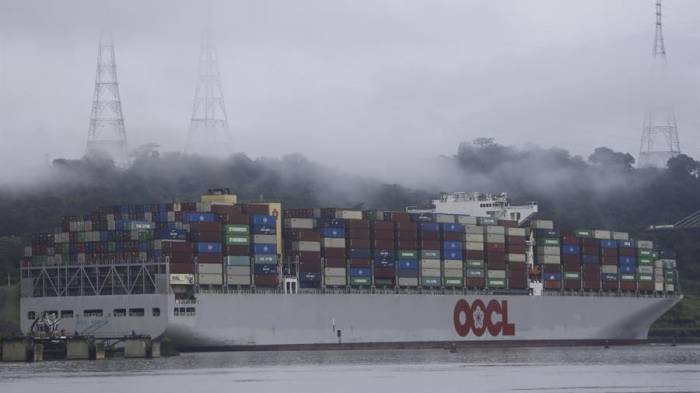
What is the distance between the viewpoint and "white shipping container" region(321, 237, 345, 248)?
309 feet

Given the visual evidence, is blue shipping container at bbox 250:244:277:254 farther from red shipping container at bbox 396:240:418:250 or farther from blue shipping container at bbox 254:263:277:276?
red shipping container at bbox 396:240:418:250

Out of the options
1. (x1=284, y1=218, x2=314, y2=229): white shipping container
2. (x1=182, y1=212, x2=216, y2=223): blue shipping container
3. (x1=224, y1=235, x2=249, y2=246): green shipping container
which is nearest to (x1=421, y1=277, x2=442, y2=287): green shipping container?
(x1=284, y1=218, x2=314, y2=229): white shipping container

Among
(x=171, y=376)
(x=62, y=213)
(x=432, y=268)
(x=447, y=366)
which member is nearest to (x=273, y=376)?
(x=171, y=376)

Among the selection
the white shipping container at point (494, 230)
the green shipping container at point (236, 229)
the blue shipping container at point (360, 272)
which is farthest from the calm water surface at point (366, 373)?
the white shipping container at point (494, 230)

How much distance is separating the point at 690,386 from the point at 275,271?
3404cm

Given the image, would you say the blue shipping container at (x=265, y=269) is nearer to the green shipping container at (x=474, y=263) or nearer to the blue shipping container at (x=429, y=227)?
the blue shipping container at (x=429, y=227)

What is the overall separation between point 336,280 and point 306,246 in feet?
10.3

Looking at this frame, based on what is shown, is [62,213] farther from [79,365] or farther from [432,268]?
[79,365]

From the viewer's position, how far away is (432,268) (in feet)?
329

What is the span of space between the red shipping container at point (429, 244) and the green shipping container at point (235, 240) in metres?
13.7

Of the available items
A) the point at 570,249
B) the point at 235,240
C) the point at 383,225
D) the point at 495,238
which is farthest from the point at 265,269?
the point at 570,249

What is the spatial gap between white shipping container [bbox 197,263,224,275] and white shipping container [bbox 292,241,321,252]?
526 centimetres

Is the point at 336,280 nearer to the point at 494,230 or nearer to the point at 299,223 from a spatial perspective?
the point at 299,223

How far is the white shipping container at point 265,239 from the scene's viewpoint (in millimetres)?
90931
